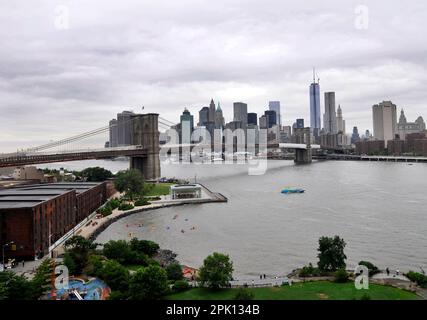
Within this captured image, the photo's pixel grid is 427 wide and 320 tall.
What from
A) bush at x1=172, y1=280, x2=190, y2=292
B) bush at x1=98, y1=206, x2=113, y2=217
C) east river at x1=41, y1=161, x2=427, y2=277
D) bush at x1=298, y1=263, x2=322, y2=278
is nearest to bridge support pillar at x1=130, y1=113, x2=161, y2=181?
east river at x1=41, y1=161, x2=427, y2=277

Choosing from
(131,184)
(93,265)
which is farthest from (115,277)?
(131,184)

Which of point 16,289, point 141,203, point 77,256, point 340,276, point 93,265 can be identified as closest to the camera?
point 16,289

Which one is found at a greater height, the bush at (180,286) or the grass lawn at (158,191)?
the grass lawn at (158,191)

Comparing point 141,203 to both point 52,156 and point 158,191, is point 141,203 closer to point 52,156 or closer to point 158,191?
point 158,191

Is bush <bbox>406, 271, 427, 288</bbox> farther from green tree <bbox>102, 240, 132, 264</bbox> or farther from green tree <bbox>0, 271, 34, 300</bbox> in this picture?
green tree <bbox>0, 271, 34, 300</bbox>

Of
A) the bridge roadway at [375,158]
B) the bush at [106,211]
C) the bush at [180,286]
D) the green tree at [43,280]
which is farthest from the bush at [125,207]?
the bridge roadway at [375,158]

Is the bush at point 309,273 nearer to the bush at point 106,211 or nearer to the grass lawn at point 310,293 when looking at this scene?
the grass lawn at point 310,293
